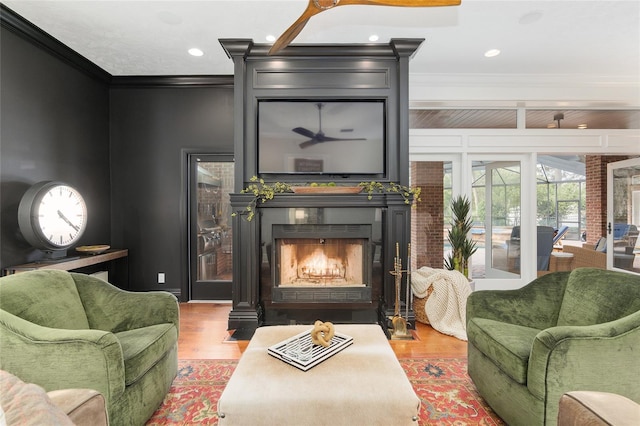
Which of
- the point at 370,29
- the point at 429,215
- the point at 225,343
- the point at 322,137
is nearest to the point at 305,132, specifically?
the point at 322,137

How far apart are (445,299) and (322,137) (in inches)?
83.1

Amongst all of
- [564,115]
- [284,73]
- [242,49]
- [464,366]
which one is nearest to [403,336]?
[464,366]

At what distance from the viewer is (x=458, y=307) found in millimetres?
3096

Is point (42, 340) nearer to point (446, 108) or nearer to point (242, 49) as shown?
point (242, 49)

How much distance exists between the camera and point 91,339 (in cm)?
143

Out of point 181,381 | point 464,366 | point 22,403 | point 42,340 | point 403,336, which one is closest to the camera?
point 22,403

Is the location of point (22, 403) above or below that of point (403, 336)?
above

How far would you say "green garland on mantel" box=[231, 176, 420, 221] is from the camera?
300cm

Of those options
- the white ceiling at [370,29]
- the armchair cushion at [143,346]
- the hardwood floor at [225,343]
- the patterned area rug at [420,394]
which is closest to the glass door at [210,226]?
the hardwood floor at [225,343]

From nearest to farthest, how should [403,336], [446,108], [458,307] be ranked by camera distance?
[403,336]
[458,307]
[446,108]

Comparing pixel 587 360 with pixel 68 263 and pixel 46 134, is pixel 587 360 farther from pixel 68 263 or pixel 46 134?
pixel 46 134

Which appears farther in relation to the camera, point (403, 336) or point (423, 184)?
point (423, 184)

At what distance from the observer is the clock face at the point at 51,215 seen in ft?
8.43

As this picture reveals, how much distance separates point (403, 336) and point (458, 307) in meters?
0.68
